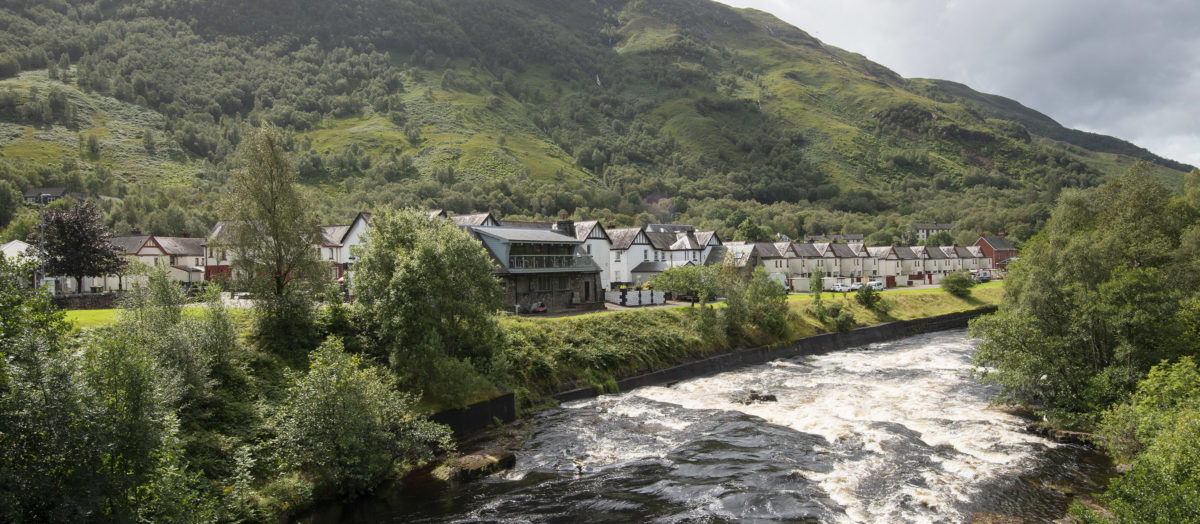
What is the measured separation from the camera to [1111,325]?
28.4 meters

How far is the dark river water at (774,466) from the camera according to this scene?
69.6 feet

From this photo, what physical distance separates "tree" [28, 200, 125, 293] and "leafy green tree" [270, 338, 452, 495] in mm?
40312

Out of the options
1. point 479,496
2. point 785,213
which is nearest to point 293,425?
point 479,496

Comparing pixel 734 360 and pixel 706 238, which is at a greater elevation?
pixel 706 238

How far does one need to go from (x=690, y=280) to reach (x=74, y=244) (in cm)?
5741

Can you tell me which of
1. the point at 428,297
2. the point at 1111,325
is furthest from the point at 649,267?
the point at 1111,325

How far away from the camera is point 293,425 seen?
21.8 metres

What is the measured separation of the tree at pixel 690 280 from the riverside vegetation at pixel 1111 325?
30.3 meters

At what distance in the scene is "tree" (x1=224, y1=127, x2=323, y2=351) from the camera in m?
33.0

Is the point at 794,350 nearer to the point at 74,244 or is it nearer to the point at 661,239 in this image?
the point at 661,239

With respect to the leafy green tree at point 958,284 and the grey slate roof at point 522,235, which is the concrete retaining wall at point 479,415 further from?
the leafy green tree at point 958,284

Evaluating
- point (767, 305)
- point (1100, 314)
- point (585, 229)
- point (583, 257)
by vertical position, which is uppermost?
point (585, 229)

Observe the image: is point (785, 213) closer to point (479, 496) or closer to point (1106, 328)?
point (1106, 328)

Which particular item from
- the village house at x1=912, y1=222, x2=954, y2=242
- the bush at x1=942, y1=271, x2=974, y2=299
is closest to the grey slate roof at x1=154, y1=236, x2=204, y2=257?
the bush at x1=942, y1=271, x2=974, y2=299
